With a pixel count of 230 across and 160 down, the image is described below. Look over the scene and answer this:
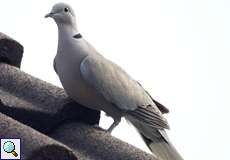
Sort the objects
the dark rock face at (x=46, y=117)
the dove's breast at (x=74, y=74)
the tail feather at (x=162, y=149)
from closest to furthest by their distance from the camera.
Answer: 1. the dark rock face at (x=46, y=117)
2. the tail feather at (x=162, y=149)
3. the dove's breast at (x=74, y=74)

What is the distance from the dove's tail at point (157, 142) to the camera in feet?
15.4

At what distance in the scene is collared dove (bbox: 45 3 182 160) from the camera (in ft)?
16.4

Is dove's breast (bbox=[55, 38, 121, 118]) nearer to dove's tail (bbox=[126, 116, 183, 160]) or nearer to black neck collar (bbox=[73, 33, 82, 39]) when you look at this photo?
black neck collar (bbox=[73, 33, 82, 39])

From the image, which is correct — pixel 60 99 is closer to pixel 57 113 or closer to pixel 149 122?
pixel 57 113

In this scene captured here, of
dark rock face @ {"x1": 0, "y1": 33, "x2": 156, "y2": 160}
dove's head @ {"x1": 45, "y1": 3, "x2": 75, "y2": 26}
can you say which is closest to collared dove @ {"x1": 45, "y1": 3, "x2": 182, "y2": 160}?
dove's head @ {"x1": 45, "y1": 3, "x2": 75, "y2": 26}

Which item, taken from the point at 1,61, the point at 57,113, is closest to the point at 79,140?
the point at 57,113

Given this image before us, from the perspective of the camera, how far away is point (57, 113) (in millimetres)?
4539

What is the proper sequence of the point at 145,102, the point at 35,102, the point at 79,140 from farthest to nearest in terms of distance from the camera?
the point at 145,102 < the point at 35,102 < the point at 79,140

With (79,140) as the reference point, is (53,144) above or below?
above

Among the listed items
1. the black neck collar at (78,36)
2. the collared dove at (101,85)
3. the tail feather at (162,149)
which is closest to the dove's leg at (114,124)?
the collared dove at (101,85)

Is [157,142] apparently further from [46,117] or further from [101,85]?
[46,117]

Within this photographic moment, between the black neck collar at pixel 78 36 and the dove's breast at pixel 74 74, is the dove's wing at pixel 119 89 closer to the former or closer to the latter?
the dove's breast at pixel 74 74

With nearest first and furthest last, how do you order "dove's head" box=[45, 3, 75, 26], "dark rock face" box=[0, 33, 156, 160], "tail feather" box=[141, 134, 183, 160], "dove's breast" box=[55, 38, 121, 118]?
"dark rock face" box=[0, 33, 156, 160]
"tail feather" box=[141, 134, 183, 160]
"dove's breast" box=[55, 38, 121, 118]
"dove's head" box=[45, 3, 75, 26]

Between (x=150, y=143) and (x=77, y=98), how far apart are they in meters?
0.52
